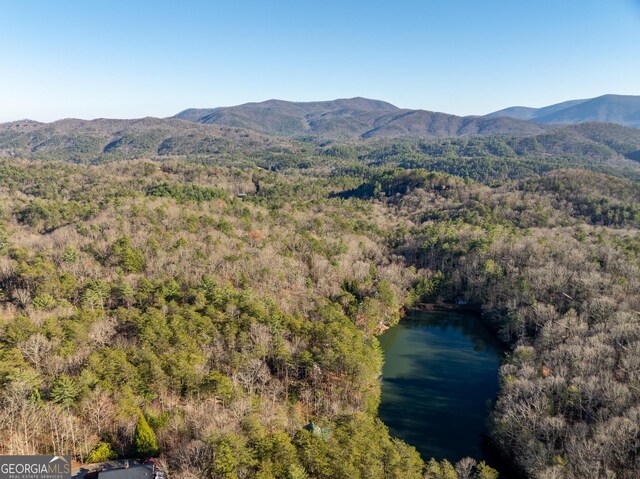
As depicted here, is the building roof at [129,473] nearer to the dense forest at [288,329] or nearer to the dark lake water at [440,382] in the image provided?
the dense forest at [288,329]

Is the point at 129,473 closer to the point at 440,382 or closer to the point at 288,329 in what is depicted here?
the point at 288,329

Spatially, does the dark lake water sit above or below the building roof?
below

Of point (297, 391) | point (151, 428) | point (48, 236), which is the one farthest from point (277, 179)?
point (151, 428)

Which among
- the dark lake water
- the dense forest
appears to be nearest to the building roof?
the dense forest

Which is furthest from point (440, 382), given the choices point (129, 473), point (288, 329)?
point (129, 473)

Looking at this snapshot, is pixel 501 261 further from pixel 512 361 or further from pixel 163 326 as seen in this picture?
pixel 163 326

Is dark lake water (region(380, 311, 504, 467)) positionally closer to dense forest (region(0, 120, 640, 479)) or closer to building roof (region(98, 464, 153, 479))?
dense forest (region(0, 120, 640, 479))
